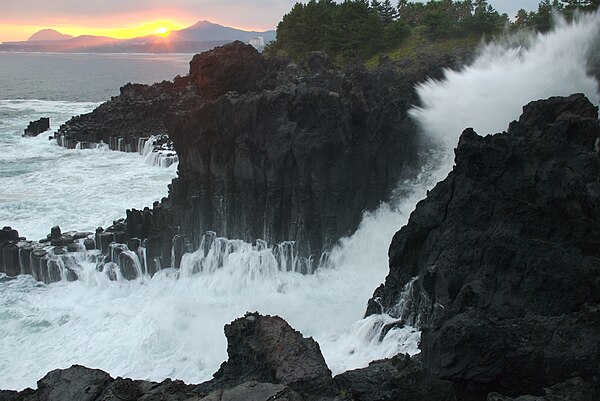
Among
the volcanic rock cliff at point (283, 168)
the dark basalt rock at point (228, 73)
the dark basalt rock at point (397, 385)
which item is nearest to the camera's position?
the dark basalt rock at point (397, 385)

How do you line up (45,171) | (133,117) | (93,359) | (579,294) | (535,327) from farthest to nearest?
(133,117) < (45,171) < (93,359) < (579,294) < (535,327)

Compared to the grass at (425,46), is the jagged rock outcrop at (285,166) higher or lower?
lower

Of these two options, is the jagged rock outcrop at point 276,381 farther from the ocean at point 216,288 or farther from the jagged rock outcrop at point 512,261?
the ocean at point 216,288

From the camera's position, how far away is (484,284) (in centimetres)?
1142

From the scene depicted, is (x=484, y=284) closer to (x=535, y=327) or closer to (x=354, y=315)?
(x=535, y=327)

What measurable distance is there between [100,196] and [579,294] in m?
24.7

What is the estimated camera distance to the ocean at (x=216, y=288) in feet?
50.3

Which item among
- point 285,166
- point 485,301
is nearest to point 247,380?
point 485,301

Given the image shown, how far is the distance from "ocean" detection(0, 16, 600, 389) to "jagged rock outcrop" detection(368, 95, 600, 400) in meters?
2.01

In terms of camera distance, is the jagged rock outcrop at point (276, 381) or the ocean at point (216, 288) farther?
the ocean at point (216, 288)

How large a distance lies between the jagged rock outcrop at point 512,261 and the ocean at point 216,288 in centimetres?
201

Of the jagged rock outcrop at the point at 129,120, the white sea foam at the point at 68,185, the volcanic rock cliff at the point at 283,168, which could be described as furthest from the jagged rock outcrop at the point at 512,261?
the jagged rock outcrop at the point at 129,120


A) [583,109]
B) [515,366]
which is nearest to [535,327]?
[515,366]

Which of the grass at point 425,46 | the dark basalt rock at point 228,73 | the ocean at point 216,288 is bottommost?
the ocean at point 216,288
